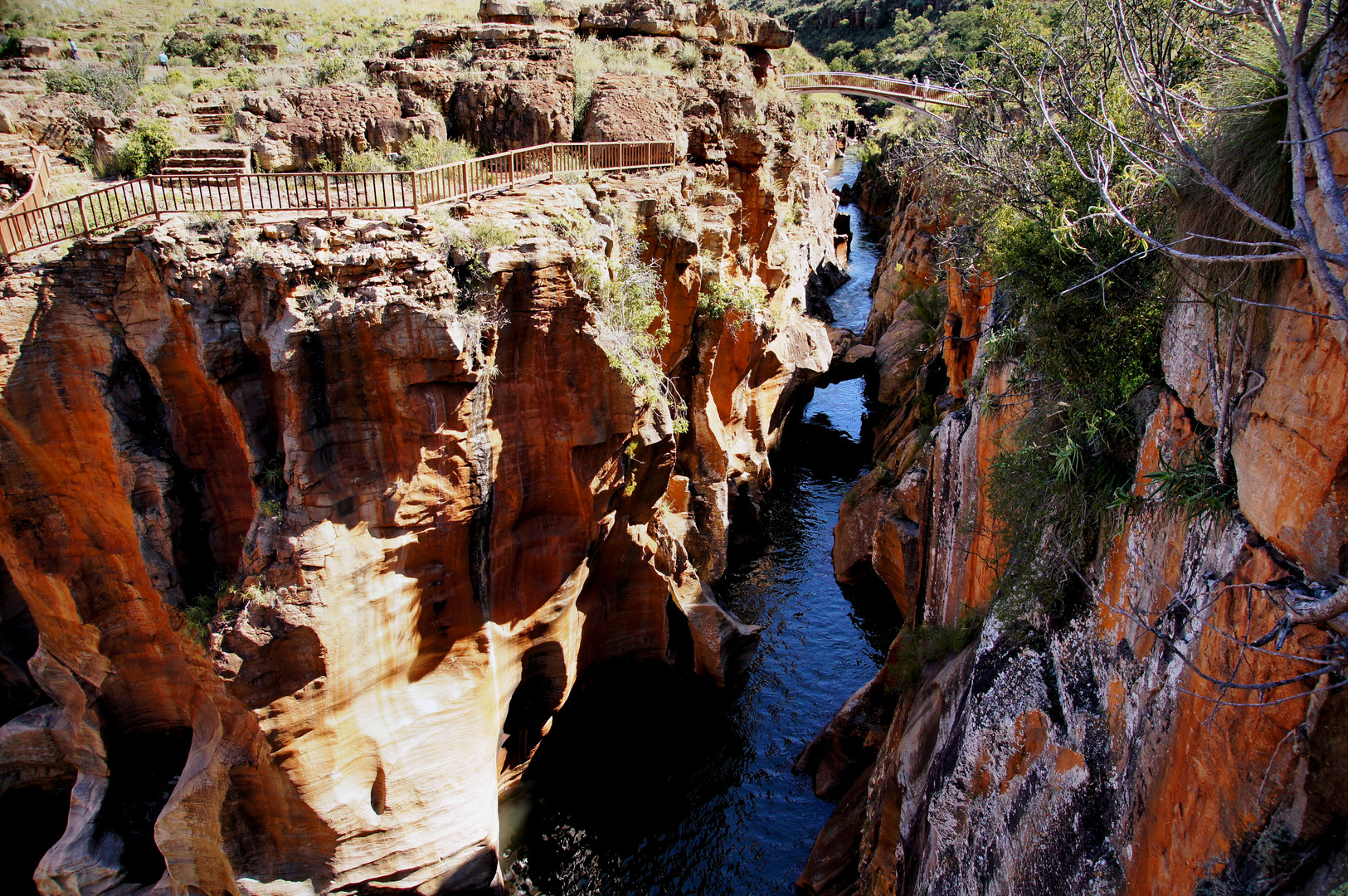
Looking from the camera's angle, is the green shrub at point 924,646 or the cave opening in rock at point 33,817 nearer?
the green shrub at point 924,646

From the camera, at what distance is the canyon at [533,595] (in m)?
5.87

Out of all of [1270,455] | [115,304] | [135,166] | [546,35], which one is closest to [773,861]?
[1270,455]

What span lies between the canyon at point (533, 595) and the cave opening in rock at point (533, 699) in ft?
0.25

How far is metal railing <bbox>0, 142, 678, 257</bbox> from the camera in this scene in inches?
432

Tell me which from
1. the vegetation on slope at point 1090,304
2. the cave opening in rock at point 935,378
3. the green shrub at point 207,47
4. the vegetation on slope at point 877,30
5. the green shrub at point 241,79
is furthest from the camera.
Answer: the vegetation on slope at point 877,30

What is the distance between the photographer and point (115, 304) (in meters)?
11.0

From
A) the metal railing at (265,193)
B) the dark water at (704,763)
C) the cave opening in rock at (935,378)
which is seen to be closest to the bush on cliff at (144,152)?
the metal railing at (265,193)

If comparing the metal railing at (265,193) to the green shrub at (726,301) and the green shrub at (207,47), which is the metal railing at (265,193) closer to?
the green shrub at (726,301)

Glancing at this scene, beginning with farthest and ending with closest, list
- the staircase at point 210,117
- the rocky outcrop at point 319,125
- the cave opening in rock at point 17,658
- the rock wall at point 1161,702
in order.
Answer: the staircase at point 210,117, the rocky outcrop at point 319,125, the cave opening in rock at point 17,658, the rock wall at point 1161,702

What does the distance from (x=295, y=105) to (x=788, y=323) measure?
1513 cm

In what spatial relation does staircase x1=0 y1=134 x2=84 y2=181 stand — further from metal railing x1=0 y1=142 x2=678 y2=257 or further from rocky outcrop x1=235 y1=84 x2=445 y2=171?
rocky outcrop x1=235 y1=84 x2=445 y2=171

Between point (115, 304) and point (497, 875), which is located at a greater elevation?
point (115, 304)

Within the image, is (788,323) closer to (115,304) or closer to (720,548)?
(720,548)

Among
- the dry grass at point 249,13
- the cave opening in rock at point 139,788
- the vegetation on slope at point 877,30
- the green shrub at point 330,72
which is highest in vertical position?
the vegetation on slope at point 877,30
